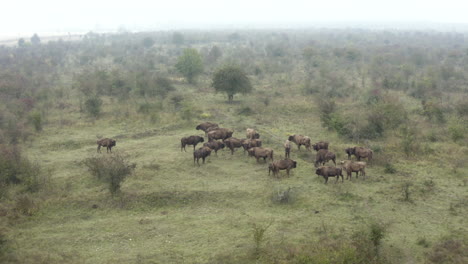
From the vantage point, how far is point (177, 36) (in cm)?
9062

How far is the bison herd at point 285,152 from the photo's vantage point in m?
16.9

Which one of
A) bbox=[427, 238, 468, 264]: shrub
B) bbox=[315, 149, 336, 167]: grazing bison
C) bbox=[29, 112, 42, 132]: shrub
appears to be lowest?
bbox=[427, 238, 468, 264]: shrub

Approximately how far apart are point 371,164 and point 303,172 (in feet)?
12.4

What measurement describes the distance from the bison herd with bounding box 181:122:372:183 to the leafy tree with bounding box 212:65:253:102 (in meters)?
8.82

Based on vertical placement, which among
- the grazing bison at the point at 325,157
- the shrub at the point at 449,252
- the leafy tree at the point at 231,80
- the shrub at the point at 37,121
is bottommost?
the shrub at the point at 449,252

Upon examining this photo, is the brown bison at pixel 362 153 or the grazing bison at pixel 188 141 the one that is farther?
the grazing bison at pixel 188 141

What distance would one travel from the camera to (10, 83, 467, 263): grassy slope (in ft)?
39.4

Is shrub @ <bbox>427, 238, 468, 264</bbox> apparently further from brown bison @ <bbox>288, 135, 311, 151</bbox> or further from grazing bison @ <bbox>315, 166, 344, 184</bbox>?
brown bison @ <bbox>288, 135, 311, 151</bbox>

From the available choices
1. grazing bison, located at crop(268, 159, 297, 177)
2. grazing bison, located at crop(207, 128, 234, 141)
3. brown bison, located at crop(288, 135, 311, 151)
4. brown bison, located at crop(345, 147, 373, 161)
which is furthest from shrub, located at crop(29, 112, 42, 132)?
brown bison, located at crop(345, 147, 373, 161)

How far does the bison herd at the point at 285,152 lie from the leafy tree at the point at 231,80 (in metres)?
8.82

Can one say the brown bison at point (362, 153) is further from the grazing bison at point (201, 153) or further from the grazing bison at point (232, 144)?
the grazing bison at point (201, 153)

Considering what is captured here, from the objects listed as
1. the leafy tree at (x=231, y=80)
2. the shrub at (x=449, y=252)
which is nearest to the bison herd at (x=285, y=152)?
the shrub at (x=449, y=252)

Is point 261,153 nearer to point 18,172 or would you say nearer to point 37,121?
point 18,172

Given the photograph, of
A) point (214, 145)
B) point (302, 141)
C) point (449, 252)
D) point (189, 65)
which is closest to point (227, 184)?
point (214, 145)
